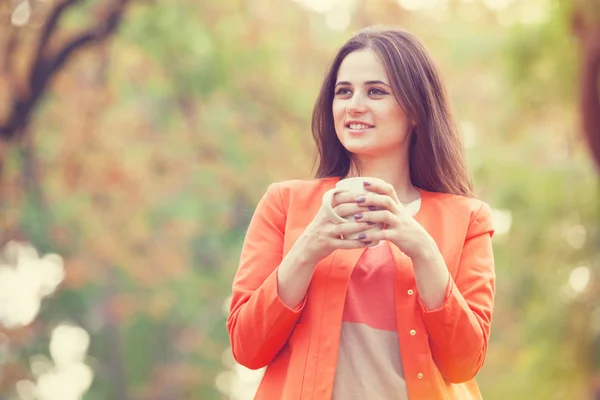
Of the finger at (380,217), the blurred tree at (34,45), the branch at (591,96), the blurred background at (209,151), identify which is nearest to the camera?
the finger at (380,217)

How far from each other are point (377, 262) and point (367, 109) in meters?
0.33

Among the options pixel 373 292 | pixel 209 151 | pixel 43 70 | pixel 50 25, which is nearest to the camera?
pixel 373 292

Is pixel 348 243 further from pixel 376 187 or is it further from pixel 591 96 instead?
pixel 591 96

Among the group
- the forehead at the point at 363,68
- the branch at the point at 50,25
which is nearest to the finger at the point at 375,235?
the forehead at the point at 363,68

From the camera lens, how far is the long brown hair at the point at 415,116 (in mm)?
2320

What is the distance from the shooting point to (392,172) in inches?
94.2

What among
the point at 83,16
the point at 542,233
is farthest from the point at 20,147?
the point at 542,233

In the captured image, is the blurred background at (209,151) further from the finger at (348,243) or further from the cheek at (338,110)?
the finger at (348,243)

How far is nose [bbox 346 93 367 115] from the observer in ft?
7.50

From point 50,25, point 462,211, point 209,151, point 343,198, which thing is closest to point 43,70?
point 50,25

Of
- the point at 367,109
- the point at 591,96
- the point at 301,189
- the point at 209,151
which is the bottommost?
the point at 301,189

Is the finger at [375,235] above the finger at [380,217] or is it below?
below

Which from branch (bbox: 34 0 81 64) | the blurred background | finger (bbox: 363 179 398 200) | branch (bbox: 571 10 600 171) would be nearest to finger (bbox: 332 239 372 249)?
finger (bbox: 363 179 398 200)

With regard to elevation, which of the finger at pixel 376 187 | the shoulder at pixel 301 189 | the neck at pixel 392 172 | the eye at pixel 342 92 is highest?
the eye at pixel 342 92
